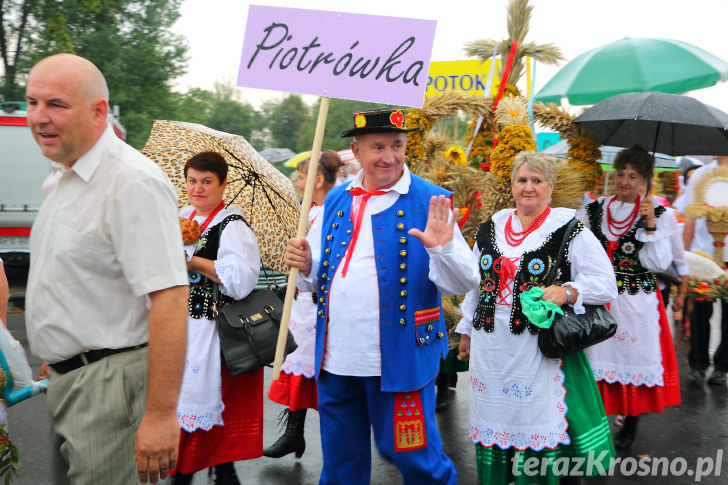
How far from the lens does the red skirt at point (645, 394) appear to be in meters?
4.79

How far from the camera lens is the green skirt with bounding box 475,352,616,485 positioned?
3531 millimetres

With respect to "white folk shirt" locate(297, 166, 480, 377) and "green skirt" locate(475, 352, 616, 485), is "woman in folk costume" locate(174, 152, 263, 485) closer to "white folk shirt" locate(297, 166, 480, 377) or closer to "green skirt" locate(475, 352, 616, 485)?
"white folk shirt" locate(297, 166, 480, 377)

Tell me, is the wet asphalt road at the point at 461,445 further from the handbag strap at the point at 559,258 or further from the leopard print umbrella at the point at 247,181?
the handbag strap at the point at 559,258

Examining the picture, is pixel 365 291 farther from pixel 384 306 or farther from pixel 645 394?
pixel 645 394

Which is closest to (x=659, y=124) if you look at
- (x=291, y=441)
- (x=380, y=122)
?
(x=380, y=122)

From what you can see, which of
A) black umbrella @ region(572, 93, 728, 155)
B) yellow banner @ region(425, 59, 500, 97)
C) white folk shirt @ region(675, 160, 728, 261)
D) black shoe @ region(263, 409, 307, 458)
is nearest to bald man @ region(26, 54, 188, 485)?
black shoe @ region(263, 409, 307, 458)

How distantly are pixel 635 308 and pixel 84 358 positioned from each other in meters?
3.88

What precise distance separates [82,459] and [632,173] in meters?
4.11

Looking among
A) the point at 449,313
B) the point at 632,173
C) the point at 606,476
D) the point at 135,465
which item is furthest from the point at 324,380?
the point at 632,173

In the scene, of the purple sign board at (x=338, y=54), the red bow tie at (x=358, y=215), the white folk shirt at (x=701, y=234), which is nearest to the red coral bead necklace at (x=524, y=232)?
the red bow tie at (x=358, y=215)

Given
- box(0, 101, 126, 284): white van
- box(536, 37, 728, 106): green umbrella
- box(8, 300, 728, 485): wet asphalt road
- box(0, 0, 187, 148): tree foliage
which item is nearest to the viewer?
box(8, 300, 728, 485): wet asphalt road

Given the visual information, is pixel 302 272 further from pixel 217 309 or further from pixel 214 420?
pixel 214 420

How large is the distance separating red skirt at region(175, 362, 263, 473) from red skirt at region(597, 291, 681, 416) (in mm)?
2458

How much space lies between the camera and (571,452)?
357 cm
